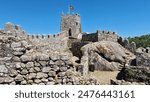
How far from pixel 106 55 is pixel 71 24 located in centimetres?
1177

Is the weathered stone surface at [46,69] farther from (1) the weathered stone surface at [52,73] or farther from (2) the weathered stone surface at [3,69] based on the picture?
(2) the weathered stone surface at [3,69]

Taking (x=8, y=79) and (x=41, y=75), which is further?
(x=41, y=75)

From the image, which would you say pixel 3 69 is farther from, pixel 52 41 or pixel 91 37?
pixel 91 37

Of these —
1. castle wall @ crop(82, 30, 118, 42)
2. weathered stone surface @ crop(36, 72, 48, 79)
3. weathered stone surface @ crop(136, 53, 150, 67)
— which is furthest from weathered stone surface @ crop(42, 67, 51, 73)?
castle wall @ crop(82, 30, 118, 42)

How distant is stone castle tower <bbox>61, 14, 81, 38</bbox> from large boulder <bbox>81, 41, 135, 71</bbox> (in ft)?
30.2

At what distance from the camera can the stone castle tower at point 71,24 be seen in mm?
38906

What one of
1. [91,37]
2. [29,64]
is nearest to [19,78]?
[29,64]

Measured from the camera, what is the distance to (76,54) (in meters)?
30.1

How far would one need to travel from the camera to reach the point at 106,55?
28688 millimetres

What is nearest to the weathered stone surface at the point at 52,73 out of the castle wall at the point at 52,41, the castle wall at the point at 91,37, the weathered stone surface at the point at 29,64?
the weathered stone surface at the point at 29,64

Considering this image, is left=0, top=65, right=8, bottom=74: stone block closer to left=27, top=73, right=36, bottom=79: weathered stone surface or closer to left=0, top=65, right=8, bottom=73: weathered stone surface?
left=0, top=65, right=8, bottom=73: weathered stone surface

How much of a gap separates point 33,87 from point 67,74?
2021 millimetres

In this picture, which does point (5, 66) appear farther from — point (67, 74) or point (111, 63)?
point (111, 63)

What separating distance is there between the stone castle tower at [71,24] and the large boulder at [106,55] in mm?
9202
